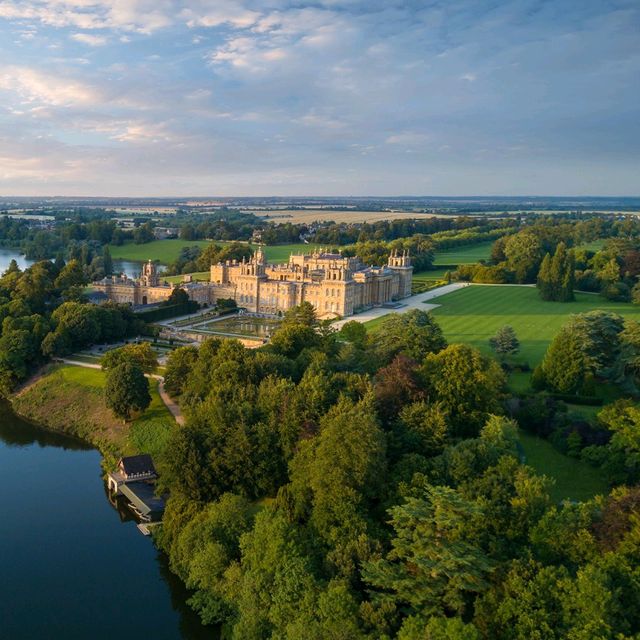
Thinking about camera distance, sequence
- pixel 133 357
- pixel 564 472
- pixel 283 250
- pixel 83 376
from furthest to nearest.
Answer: pixel 283 250 → pixel 83 376 → pixel 133 357 → pixel 564 472

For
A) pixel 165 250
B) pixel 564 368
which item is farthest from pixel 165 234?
pixel 564 368

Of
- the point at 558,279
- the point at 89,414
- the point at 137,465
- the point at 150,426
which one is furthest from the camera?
the point at 558,279

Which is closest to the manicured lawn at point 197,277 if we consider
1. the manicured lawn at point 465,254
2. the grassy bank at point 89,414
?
the manicured lawn at point 465,254

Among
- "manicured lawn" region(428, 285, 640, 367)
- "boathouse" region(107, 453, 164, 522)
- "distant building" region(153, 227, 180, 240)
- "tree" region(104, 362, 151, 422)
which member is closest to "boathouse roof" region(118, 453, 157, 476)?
"boathouse" region(107, 453, 164, 522)

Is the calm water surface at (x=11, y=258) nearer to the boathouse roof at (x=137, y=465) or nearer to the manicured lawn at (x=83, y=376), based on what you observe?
the manicured lawn at (x=83, y=376)

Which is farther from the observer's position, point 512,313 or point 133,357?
point 512,313

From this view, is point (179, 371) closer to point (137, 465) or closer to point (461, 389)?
point (137, 465)

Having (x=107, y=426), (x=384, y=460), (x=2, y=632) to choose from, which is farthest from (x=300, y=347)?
(x=2, y=632)
